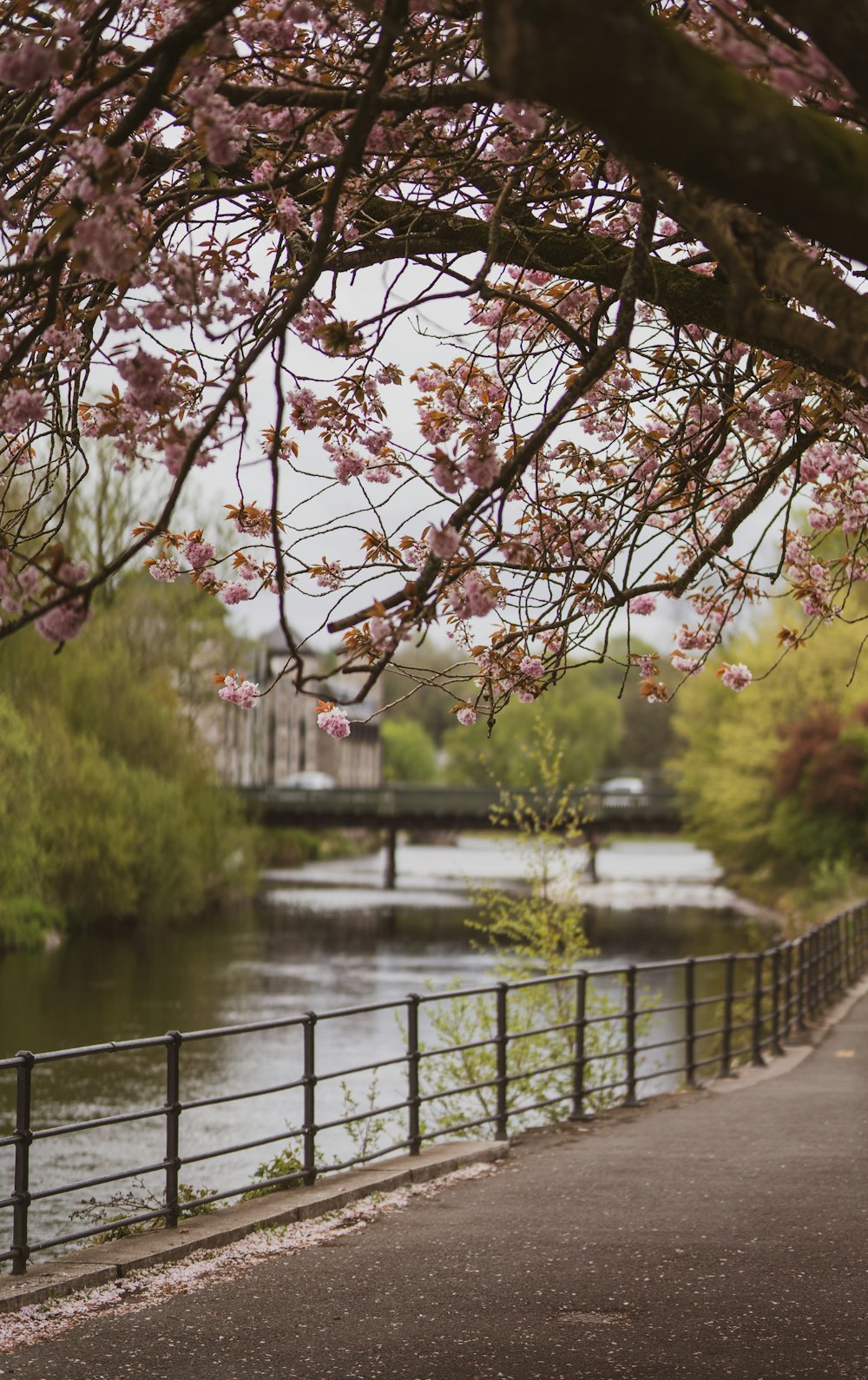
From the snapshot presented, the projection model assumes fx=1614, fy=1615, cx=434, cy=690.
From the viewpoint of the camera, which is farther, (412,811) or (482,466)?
(412,811)

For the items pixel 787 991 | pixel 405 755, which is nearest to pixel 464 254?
pixel 787 991

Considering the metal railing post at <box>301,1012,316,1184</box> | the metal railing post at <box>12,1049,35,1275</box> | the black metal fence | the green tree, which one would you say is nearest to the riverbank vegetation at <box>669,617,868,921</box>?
the black metal fence

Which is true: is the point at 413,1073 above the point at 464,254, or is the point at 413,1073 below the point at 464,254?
below

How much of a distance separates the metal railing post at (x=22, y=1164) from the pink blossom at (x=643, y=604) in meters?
3.79

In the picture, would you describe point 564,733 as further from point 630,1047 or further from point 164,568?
point 164,568

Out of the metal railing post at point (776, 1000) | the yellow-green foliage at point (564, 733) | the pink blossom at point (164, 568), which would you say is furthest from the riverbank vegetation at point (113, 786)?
the pink blossom at point (164, 568)

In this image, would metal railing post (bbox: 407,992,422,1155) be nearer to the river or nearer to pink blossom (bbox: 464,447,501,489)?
the river

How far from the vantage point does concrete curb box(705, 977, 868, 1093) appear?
13227 mm

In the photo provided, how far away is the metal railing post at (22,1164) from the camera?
6641 mm

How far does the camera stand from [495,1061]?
15.0m

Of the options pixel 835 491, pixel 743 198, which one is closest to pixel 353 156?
pixel 743 198

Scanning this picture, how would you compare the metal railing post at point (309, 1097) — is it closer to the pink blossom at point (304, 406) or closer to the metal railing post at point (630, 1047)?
the pink blossom at point (304, 406)

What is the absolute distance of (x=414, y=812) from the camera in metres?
62.6

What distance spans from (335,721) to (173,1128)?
7.41ft
